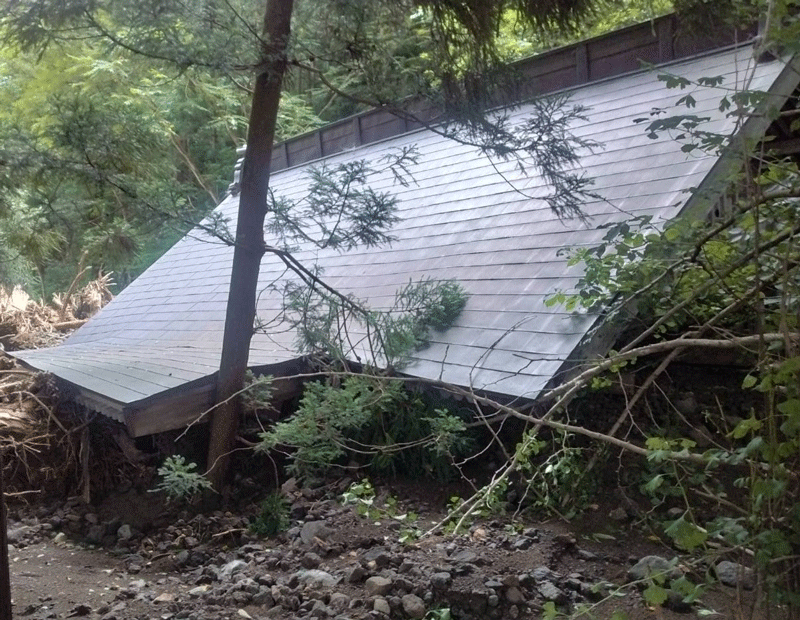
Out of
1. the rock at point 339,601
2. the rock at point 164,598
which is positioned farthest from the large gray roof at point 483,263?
the rock at point 164,598

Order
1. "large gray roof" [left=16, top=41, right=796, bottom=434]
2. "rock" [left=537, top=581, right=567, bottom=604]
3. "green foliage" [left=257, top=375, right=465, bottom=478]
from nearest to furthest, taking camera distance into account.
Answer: "rock" [left=537, top=581, right=567, bottom=604]
"green foliage" [left=257, top=375, right=465, bottom=478]
"large gray roof" [left=16, top=41, right=796, bottom=434]

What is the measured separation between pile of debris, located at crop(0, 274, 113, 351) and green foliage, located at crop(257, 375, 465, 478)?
24.1ft

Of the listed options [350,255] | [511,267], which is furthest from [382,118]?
[511,267]

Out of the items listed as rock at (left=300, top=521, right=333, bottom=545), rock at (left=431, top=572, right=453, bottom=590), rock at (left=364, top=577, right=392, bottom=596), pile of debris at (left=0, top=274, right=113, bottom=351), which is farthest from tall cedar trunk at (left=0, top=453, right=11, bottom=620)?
pile of debris at (left=0, top=274, right=113, bottom=351)

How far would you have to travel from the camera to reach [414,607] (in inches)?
136

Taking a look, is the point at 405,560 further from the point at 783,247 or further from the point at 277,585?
the point at 783,247

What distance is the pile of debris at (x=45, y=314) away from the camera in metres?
11.7

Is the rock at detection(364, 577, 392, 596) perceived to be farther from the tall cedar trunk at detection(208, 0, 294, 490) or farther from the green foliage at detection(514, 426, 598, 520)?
the tall cedar trunk at detection(208, 0, 294, 490)

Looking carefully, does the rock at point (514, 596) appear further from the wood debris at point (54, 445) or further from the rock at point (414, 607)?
the wood debris at point (54, 445)

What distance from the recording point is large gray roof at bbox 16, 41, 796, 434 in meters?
4.81

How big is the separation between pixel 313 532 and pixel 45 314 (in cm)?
982

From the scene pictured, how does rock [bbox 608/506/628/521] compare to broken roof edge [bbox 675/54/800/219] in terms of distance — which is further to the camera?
rock [bbox 608/506/628/521]

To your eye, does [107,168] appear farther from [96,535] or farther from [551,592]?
[551,592]

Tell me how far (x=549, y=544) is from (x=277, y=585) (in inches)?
58.0
